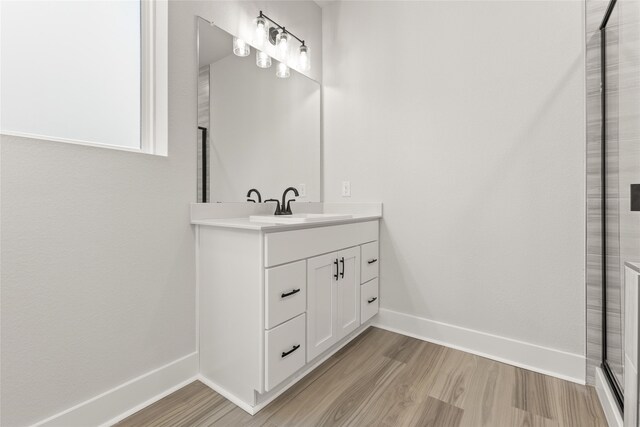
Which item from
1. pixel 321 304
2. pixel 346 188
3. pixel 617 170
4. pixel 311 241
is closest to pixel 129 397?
pixel 321 304

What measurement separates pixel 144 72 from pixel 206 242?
897 mm

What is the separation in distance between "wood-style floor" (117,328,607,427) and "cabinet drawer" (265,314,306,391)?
146mm

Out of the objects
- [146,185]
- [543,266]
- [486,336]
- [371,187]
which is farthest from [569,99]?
[146,185]

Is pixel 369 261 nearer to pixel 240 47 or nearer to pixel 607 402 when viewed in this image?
pixel 607 402

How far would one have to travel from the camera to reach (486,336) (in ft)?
6.22

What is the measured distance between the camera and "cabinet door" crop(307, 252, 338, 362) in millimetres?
1615

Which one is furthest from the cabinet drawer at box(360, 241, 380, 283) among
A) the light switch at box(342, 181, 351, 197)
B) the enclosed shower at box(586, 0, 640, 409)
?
the enclosed shower at box(586, 0, 640, 409)

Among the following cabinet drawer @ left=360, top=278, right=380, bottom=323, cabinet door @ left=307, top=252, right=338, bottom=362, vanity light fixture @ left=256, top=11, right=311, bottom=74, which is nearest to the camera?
cabinet door @ left=307, top=252, right=338, bottom=362

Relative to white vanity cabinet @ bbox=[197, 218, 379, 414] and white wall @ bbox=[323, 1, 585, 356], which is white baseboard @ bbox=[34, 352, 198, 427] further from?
white wall @ bbox=[323, 1, 585, 356]

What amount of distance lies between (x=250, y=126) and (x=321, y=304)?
1.21 m

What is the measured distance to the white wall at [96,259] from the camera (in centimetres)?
113

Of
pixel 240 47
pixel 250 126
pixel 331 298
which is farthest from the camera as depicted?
pixel 250 126

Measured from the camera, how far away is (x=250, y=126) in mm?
2037

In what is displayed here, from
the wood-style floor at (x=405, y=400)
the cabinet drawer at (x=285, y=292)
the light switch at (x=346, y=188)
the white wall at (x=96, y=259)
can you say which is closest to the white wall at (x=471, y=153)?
the light switch at (x=346, y=188)
